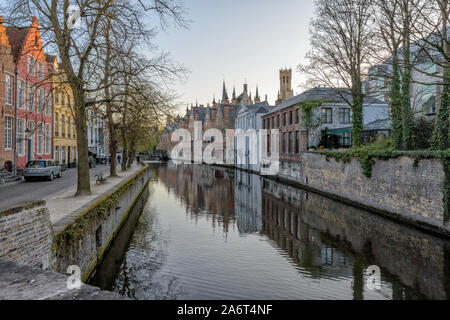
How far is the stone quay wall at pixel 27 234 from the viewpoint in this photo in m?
4.13

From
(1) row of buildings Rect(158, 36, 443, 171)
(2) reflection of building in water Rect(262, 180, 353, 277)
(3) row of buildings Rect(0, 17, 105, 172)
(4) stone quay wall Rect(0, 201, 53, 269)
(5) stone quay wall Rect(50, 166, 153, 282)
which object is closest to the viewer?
(4) stone quay wall Rect(0, 201, 53, 269)

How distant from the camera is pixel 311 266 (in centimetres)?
810

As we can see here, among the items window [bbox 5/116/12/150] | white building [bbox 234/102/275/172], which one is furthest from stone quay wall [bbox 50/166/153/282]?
white building [bbox 234/102/275/172]

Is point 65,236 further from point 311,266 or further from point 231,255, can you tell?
point 311,266

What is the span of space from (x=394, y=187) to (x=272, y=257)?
7630 millimetres

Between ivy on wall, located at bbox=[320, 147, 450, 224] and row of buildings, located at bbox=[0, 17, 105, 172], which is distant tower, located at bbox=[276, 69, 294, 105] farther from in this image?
row of buildings, located at bbox=[0, 17, 105, 172]

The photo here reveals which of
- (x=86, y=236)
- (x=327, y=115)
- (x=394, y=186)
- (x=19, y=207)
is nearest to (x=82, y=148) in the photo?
(x=86, y=236)

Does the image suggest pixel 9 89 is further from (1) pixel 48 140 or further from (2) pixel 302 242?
(2) pixel 302 242

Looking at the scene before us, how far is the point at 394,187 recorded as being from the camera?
525 inches

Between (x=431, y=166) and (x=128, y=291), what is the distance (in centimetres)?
1093

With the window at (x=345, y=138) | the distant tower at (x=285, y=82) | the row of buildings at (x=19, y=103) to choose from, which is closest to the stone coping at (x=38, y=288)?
the row of buildings at (x=19, y=103)

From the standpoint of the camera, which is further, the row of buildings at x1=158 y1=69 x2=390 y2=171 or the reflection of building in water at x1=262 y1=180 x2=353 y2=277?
the row of buildings at x1=158 y1=69 x2=390 y2=171

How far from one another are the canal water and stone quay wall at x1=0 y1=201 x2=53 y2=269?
231 cm

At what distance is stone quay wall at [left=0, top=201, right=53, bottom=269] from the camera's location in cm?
413
